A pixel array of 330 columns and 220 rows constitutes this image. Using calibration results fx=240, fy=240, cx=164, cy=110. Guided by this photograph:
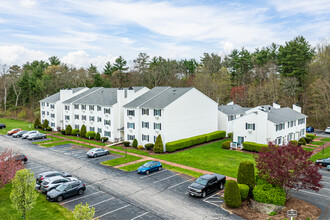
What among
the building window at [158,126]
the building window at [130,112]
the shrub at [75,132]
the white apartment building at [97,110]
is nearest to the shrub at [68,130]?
the shrub at [75,132]

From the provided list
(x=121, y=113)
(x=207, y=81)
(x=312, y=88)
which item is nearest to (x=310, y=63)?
(x=312, y=88)

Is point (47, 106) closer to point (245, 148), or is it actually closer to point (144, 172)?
point (144, 172)

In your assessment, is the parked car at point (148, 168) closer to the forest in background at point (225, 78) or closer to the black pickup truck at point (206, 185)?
the black pickup truck at point (206, 185)

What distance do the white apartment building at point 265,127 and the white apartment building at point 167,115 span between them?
7.72 metres

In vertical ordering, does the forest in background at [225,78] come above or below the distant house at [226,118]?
above

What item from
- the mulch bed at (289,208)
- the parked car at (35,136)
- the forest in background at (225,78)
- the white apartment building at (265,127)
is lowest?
the mulch bed at (289,208)

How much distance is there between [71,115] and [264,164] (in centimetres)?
4711

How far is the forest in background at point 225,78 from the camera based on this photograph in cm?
6531

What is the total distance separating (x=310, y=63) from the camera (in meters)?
66.9

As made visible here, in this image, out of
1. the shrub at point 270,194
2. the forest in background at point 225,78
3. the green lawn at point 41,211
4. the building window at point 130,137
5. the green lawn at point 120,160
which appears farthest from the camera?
the forest in background at point 225,78

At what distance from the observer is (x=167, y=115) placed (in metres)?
40.8

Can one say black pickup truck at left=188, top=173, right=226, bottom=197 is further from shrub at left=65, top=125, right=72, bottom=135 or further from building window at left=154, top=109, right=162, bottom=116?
shrub at left=65, top=125, right=72, bottom=135

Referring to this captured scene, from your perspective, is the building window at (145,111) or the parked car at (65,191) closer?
the parked car at (65,191)

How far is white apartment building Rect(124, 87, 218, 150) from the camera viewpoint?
41531mm
